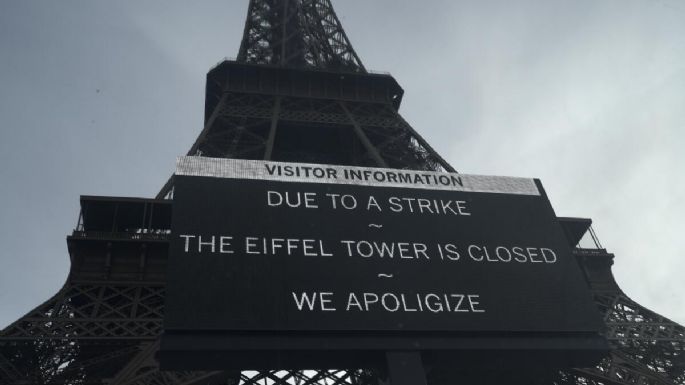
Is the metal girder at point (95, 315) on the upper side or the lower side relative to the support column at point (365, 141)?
lower

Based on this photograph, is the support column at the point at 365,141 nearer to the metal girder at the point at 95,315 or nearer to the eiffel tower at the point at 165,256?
the eiffel tower at the point at 165,256

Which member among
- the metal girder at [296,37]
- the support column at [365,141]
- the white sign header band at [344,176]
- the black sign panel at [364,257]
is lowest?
the black sign panel at [364,257]

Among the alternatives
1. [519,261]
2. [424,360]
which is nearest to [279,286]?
[424,360]

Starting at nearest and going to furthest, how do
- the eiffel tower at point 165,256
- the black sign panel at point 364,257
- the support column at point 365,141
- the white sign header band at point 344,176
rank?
the black sign panel at point 364,257 → the white sign header band at point 344,176 → the eiffel tower at point 165,256 → the support column at point 365,141

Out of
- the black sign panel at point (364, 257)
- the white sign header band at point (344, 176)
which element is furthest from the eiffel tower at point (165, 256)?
the white sign header band at point (344, 176)

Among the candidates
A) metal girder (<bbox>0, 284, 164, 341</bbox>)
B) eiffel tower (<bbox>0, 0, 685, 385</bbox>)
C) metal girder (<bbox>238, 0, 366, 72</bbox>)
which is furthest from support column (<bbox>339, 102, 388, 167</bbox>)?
metal girder (<bbox>0, 284, 164, 341</bbox>)

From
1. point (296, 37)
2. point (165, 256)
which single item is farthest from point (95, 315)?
point (296, 37)

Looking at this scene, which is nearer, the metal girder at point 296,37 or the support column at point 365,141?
the support column at point 365,141
